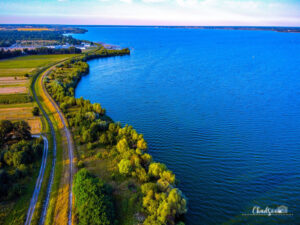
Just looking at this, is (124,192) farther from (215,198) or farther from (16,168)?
(16,168)

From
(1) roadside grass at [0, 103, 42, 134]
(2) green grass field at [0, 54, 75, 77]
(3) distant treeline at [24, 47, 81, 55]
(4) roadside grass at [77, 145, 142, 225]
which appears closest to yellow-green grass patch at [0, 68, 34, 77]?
(2) green grass field at [0, 54, 75, 77]

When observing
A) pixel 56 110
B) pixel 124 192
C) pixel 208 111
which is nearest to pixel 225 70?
pixel 208 111

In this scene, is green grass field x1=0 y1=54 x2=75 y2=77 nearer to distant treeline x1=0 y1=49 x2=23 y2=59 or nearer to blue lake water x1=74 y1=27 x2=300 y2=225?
distant treeline x1=0 y1=49 x2=23 y2=59

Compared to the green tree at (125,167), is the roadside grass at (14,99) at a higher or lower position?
higher

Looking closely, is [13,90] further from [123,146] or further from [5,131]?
[123,146]

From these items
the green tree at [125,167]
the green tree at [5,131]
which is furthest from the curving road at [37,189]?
the green tree at [125,167]

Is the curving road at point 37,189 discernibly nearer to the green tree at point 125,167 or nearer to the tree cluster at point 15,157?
the tree cluster at point 15,157

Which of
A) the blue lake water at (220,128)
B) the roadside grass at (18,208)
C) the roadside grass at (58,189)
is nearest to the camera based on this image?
the roadside grass at (18,208)
